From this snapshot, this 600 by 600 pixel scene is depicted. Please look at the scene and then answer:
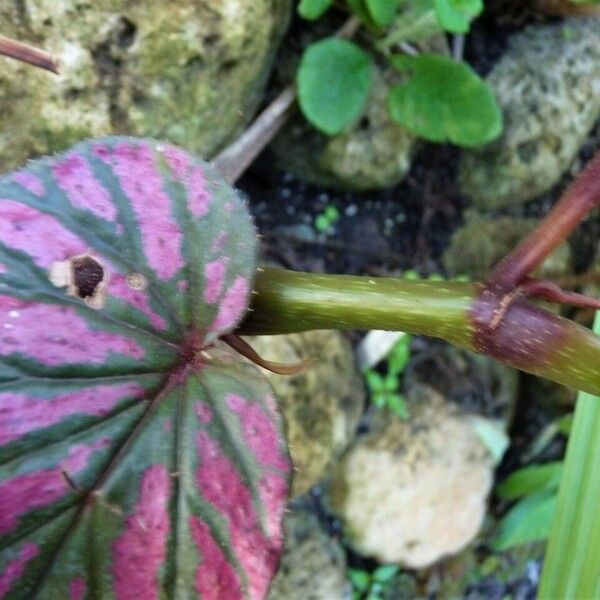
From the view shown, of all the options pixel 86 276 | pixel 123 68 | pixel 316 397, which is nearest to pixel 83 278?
pixel 86 276

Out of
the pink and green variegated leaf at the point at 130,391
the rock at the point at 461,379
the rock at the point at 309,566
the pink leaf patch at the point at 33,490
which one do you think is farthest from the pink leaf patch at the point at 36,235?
the rock at the point at 461,379

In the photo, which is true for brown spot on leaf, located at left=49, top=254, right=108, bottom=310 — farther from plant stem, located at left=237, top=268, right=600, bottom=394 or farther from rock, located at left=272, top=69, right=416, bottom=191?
rock, located at left=272, top=69, right=416, bottom=191

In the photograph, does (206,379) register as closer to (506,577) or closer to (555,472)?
(555,472)

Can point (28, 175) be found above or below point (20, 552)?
above

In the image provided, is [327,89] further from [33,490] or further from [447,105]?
[33,490]

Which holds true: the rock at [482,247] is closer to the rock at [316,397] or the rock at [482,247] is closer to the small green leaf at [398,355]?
the small green leaf at [398,355]

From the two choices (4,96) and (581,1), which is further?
(581,1)

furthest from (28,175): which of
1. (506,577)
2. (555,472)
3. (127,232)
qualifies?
(506,577)
